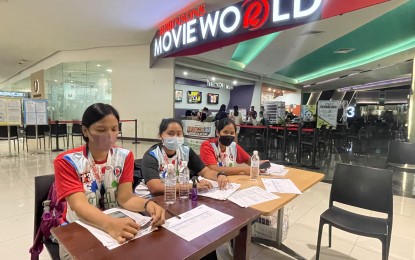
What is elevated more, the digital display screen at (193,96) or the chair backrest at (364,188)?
the digital display screen at (193,96)

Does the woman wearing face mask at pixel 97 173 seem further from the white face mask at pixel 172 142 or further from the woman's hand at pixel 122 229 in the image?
the white face mask at pixel 172 142

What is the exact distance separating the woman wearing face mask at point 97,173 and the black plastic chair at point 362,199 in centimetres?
155

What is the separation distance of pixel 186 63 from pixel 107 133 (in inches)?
312

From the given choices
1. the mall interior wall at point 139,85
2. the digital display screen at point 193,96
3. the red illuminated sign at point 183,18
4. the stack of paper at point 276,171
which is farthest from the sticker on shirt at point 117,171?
the digital display screen at point 193,96

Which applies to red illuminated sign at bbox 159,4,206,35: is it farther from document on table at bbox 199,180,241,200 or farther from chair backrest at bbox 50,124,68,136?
document on table at bbox 199,180,241,200

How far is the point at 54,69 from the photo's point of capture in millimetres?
10711

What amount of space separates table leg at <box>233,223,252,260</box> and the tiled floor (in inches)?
38.8

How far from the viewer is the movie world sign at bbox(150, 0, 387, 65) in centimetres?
345

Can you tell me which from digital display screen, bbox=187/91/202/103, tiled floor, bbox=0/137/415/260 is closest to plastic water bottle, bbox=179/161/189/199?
tiled floor, bbox=0/137/415/260

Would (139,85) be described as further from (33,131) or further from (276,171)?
(276,171)

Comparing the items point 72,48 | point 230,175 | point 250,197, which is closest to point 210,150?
point 230,175

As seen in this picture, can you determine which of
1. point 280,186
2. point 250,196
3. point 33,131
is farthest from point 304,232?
point 33,131

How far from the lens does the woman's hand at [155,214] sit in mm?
1058

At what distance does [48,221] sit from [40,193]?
0.24 metres
